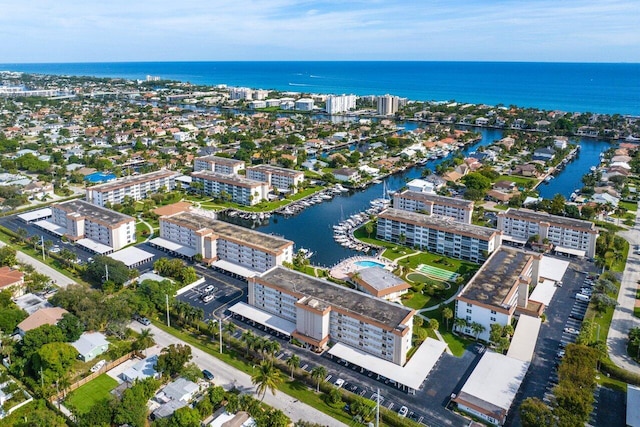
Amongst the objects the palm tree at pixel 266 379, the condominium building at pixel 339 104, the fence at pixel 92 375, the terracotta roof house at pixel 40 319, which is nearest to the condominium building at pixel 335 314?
the palm tree at pixel 266 379

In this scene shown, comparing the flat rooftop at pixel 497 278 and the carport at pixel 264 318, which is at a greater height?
the flat rooftop at pixel 497 278

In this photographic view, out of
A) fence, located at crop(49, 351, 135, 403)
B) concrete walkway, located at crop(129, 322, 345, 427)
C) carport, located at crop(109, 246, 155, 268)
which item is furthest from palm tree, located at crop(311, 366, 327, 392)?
carport, located at crop(109, 246, 155, 268)

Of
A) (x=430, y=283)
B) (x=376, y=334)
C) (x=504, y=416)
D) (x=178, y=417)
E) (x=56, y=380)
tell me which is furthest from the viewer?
(x=430, y=283)

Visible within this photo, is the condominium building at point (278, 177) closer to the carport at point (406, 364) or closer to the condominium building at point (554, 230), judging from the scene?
the condominium building at point (554, 230)

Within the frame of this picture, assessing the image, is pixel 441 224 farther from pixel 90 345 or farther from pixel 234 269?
pixel 90 345

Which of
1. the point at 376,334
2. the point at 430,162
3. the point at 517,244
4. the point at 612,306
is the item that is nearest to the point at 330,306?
the point at 376,334

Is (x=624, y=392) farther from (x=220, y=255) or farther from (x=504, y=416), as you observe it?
(x=220, y=255)

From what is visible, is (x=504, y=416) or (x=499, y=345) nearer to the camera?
(x=504, y=416)
